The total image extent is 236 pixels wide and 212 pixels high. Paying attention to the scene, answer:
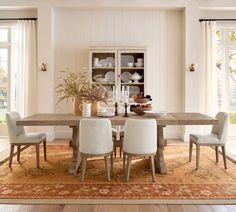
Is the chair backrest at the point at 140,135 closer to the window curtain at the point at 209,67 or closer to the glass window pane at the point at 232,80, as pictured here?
the window curtain at the point at 209,67

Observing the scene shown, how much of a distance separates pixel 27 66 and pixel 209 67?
414cm

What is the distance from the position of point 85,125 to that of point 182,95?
141 inches

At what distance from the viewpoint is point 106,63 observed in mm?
6109

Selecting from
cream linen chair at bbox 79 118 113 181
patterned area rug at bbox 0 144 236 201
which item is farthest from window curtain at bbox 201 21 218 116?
cream linen chair at bbox 79 118 113 181

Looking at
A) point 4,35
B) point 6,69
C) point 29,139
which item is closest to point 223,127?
point 29,139

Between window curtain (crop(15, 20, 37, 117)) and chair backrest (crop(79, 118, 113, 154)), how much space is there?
10.8 ft

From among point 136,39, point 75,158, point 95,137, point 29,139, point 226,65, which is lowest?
point 75,158

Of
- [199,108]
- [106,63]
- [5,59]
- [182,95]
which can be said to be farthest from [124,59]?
[5,59]

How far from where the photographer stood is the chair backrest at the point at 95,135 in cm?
333

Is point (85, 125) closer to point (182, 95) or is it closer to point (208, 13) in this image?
point (182, 95)

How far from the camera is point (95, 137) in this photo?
336cm

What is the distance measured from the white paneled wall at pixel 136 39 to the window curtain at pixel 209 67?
20.5 inches

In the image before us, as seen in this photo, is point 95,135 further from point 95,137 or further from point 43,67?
point 43,67

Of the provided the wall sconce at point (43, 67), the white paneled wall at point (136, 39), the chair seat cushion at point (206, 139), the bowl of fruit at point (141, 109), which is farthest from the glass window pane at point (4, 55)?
the chair seat cushion at point (206, 139)
